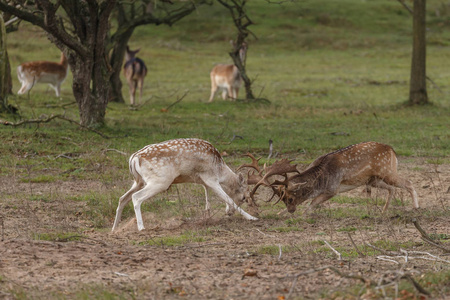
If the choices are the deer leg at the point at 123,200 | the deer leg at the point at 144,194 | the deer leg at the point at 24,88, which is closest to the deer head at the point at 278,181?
the deer leg at the point at 144,194

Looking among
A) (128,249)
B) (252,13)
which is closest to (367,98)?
(128,249)

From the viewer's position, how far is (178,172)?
865 centimetres

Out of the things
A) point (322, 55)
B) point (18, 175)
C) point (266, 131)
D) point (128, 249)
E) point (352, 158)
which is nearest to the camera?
point (128, 249)

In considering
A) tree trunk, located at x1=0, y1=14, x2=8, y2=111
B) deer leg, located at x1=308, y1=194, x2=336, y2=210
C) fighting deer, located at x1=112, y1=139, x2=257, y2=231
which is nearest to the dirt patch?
deer leg, located at x1=308, y1=194, x2=336, y2=210

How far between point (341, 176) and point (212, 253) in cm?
338

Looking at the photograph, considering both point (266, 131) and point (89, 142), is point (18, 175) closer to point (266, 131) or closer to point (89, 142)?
point (89, 142)

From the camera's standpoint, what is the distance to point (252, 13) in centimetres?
4559

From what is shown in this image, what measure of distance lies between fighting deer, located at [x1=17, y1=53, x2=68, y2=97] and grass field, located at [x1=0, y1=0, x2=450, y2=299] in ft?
4.47

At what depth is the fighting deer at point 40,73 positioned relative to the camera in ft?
70.1

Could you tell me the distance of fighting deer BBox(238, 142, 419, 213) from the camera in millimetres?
9312

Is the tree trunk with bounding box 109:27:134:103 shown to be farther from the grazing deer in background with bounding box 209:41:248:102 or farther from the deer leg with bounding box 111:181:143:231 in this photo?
the deer leg with bounding box 111:181:143:231

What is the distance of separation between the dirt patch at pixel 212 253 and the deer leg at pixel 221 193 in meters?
0.11

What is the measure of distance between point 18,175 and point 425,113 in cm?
1141

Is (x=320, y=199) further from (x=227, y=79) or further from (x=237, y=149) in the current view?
(x=227, y=79)
